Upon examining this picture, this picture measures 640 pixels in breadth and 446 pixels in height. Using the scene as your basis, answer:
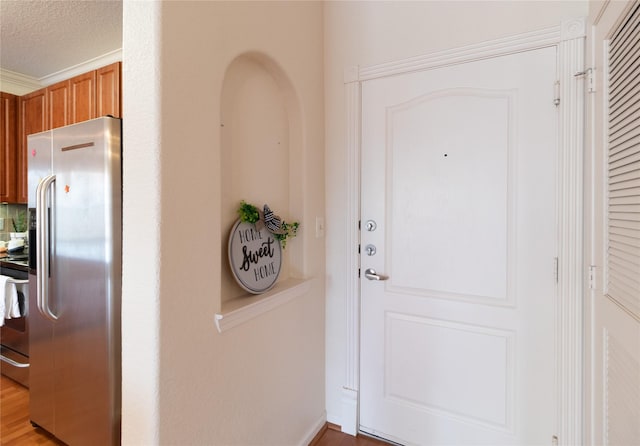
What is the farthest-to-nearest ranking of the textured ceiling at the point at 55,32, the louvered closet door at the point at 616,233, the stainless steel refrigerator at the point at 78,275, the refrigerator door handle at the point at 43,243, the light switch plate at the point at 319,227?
the textured ceiling at the point at 55,32
the light switch plate at the point at 319,227
the refrigerator door handle at the point at 43,243
the stainless steel refrigerator at the point at 78,275
the louvered closet door at the point at 616,233

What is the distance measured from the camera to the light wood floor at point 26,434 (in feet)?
5.64

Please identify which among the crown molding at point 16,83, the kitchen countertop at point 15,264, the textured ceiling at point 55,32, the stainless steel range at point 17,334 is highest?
the textured ceiling at point 55,32

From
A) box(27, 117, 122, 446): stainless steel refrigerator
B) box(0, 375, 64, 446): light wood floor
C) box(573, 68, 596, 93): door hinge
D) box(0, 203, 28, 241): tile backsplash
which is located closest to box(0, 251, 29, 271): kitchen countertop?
box(27, 117, 122, 446): stainless steel refrigerator

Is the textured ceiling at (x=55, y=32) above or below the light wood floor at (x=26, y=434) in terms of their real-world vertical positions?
above

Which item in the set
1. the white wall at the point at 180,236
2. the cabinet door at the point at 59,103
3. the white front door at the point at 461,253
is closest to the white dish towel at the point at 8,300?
the cabinet door at the point at 59,103

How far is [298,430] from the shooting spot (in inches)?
63.5

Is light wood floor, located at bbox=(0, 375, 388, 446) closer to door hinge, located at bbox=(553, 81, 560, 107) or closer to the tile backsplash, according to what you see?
the tile backsplash

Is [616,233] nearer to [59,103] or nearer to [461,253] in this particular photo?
[461,253]

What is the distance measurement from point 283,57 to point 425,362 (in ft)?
5.58

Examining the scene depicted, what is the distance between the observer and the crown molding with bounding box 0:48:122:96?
2514 millimetres

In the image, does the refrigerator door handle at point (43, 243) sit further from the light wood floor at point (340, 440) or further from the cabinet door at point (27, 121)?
the light wood floor at point (340, 440)

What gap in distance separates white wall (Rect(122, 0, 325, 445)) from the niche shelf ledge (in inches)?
1.6

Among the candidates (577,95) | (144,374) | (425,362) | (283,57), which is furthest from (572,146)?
(144,374)

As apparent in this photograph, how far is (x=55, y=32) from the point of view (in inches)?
83.8
